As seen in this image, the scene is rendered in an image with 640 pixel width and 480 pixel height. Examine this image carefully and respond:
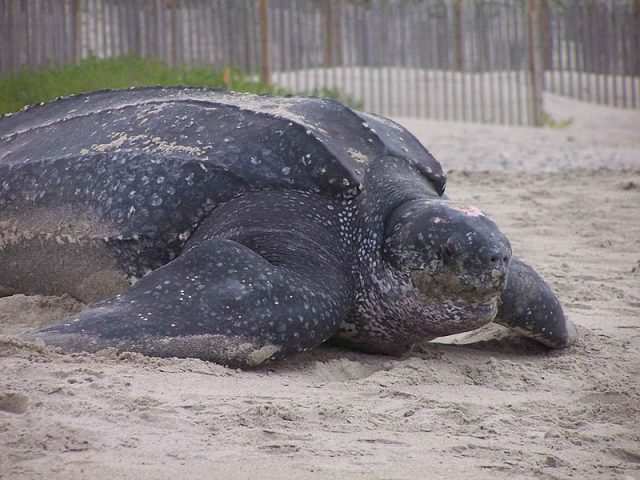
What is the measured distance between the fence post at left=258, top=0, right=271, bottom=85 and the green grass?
0.28 metres

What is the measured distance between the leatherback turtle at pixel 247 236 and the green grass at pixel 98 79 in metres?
2.40

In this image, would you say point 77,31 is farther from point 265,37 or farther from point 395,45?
point 395,45

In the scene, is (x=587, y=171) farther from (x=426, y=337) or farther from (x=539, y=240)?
(x=426, y=337)

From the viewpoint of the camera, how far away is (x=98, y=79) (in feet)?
17.5

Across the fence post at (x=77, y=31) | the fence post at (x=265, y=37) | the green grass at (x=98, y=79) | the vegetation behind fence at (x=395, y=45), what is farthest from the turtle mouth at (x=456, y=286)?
the fence post at (x=265, y=37)

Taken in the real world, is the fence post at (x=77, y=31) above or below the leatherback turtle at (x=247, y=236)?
above

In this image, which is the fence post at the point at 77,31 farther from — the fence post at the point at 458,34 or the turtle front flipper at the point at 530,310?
the turtle front flipper at the point at 530,310

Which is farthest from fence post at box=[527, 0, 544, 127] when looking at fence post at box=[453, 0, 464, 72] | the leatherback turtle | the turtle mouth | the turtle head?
the turtle mouth

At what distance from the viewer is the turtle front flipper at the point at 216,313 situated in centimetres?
187

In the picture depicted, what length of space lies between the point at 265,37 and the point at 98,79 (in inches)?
101

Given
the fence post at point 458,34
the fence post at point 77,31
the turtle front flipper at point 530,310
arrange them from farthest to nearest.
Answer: the fence post at point 458,34
the fence post at point 77,31
the turtle front flipper at point 530,310

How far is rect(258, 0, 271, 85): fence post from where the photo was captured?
294 inches

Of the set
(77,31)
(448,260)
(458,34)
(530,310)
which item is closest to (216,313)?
(448,260)

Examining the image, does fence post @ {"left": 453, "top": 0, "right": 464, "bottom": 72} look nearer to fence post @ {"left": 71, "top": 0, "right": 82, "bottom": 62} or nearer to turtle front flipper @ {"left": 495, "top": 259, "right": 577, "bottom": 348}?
fence post @ {"left": 71, "top": 0, "right": 82, "bottom": 62}
